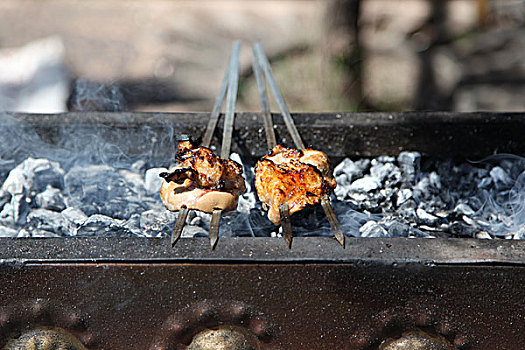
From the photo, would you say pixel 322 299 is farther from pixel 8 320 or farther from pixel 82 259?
pixel 8 320

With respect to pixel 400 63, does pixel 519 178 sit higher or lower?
lower

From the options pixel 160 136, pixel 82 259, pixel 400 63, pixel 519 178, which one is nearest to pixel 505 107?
pixel 400 63

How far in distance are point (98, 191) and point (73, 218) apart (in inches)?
10.4

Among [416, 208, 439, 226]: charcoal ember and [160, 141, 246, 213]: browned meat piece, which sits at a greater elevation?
[160, 141, 246, 213]: browned meat piece

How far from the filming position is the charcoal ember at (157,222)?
204 centimetres

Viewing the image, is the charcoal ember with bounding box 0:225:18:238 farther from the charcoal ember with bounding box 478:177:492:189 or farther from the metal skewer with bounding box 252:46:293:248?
the charcoal ember with bounding box 478:177:492:189

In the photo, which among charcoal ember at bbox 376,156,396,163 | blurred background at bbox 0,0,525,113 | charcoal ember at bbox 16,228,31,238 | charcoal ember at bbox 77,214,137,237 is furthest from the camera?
blurred background at bbox 0,0,525,113

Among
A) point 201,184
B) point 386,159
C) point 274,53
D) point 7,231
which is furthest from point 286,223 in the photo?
point 274,53

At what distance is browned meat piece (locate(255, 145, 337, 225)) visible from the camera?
1.93m

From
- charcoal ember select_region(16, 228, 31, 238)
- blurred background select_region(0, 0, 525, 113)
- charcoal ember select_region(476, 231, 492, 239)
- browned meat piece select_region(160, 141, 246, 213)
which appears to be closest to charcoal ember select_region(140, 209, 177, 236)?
browned meat piece select_region(160, 141, 246, 213)

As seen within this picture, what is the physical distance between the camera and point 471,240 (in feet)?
5.49

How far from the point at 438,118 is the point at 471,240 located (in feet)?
3.31

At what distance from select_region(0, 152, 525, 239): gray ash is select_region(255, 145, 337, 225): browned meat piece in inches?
8.2

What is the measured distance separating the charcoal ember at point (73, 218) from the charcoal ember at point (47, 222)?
0.04 ft
